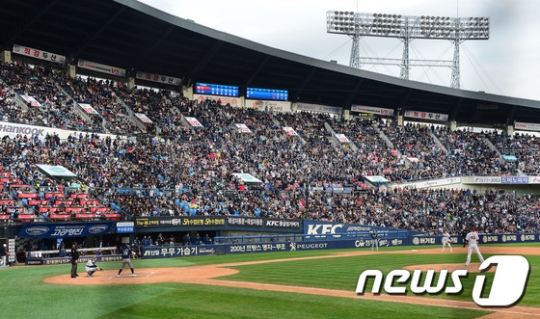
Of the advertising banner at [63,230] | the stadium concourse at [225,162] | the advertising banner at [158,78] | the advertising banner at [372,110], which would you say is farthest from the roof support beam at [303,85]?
the advertising banner at [63,230]

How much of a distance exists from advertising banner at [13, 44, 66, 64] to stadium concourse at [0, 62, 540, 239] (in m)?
0.64

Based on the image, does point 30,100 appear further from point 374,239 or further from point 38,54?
point 374,239

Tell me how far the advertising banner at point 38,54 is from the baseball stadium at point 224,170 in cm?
13

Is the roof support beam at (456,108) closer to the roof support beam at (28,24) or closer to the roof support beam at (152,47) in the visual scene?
the roof support beam at (152,47)

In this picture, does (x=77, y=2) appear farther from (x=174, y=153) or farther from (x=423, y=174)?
(x=423, y=174)

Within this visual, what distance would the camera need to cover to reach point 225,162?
3672cm

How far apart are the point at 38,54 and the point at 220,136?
39.6 feet

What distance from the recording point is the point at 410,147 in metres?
46.4

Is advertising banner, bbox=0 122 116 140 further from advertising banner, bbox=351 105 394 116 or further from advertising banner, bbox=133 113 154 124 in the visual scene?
advertising banner, bbox=351 105 394 116

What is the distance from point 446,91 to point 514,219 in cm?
1232

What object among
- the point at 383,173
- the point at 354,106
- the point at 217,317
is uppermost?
the point at 354,106

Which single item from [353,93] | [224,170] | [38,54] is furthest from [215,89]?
[38,54]

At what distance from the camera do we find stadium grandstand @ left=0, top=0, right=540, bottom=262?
98.6 feet

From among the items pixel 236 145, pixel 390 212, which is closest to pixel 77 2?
pixel 236 145
